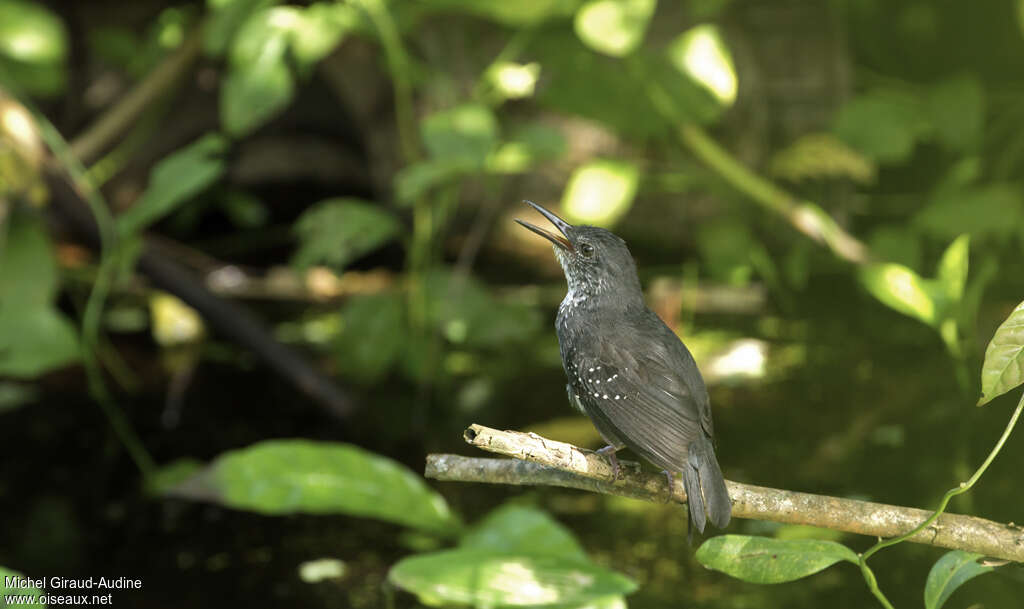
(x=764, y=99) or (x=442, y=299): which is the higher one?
(x=764, y=99)

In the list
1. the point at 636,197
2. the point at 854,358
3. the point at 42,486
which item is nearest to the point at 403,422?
the point at 42,486

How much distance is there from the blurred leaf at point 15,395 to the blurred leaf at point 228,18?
2.90 ft

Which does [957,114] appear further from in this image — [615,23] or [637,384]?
[637,384]

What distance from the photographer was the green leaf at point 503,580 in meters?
1.17

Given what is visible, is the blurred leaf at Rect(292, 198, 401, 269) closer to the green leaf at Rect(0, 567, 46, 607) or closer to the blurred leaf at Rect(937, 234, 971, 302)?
the green leaf at Rect(0, 567, 46, 607)

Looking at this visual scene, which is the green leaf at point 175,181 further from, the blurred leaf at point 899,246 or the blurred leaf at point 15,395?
the blurred leaf at point 899,246

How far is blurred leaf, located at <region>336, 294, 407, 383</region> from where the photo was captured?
2.02 meters

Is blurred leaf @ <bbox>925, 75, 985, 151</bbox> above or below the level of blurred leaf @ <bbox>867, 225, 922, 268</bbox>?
above

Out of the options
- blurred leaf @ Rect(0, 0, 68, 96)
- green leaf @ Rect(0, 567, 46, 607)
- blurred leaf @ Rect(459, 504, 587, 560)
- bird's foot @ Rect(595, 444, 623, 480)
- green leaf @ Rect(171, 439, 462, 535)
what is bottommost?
bird's foot @ Rect(595, 444, 623, 480)

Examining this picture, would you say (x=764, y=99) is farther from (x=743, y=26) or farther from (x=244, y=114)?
(x=244, y=114)

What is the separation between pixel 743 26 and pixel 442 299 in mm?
1335

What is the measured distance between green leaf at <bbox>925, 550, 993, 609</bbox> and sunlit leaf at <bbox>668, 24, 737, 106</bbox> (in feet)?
3.67

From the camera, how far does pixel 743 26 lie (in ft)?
9.02

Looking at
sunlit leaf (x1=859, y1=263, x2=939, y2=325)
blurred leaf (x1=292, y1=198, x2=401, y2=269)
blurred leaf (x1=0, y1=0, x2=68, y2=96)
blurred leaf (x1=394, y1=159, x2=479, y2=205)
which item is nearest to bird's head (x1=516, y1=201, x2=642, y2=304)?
sunlit leaf (x1=859, y1=263, x2=939, y2=325)
